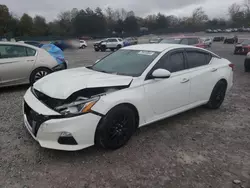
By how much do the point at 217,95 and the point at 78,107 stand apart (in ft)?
10.6

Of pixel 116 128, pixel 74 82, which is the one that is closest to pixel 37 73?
pixel 74 82

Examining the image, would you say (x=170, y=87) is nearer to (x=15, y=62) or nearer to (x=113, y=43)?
(x=15, y=62)

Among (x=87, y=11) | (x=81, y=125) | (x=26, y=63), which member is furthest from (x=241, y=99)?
(x=87, y=11)

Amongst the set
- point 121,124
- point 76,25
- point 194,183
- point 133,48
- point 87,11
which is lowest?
point 194,183

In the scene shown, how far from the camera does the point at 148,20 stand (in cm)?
8906

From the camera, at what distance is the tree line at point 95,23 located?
54.7 meters

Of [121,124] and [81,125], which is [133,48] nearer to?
[121,124]

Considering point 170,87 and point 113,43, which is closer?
point 170,87

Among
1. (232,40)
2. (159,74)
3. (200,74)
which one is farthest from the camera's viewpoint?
(232,40)

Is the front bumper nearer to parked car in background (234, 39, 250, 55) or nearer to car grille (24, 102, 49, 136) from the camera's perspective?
car grille (24, 102, 49, 136)

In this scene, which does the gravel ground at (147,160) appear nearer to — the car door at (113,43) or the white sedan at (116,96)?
the white sedan at (116,96)

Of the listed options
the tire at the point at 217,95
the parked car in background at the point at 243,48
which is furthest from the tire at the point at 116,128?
the parked car in background at the point at 243,48

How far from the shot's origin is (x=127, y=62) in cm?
379

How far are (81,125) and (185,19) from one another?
347 ft
